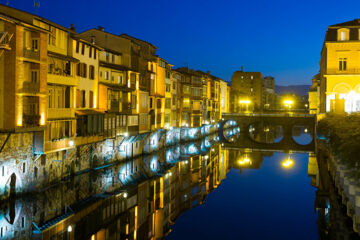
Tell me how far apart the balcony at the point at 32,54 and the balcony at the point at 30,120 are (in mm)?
4087

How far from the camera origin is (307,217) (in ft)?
74.3

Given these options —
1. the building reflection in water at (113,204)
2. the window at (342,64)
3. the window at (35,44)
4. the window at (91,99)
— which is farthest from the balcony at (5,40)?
the window at (342,64)

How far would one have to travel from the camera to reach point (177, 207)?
Answer: 977 inches

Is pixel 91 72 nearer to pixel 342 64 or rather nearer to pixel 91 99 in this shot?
pixel 91 99

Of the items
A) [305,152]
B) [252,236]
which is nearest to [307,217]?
[252,236]

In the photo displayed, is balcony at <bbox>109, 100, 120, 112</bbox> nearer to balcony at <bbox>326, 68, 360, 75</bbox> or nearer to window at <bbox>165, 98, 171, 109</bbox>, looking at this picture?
window at <bbox>165, 98, 171, 109</bbox>

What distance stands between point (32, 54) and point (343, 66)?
43.1m


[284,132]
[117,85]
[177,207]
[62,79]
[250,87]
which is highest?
[250,87]

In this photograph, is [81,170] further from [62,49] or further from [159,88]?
[159,88]

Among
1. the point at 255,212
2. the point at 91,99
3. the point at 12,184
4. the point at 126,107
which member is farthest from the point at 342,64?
the point at 12,184

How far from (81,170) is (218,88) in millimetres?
61183

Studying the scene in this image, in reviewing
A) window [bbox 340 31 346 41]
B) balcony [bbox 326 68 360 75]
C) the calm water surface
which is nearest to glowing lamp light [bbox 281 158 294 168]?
the calm water surface

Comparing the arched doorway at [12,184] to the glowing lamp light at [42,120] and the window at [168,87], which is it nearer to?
the glowing lamp light at [42,120]

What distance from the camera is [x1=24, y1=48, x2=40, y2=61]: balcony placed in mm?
23506
